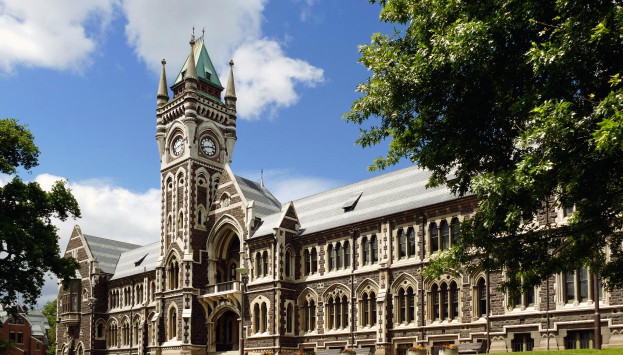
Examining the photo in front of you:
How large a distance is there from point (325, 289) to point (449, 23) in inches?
1172

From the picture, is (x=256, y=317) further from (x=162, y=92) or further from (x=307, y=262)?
(x=162, y=92)

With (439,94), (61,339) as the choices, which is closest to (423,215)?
(439,94)

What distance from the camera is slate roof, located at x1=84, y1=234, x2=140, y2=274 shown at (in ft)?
231

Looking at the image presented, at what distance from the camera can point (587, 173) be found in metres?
14.2

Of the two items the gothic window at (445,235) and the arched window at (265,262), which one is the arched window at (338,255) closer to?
the arched window at (265,262)

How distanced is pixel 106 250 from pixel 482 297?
49.8m

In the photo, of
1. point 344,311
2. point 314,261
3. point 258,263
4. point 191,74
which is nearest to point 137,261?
point 191,74

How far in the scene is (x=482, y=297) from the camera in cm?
3544

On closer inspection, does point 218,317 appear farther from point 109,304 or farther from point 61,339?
point 61,339

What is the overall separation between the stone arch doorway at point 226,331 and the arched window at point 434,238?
64.9ft

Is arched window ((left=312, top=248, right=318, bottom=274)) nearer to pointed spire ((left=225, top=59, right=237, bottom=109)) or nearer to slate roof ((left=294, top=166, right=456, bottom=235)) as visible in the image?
slate roof ((left=294, top=166, right=456, bottom=235))

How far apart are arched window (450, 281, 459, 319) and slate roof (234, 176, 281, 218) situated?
17934mm

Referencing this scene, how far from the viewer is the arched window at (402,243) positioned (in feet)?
130

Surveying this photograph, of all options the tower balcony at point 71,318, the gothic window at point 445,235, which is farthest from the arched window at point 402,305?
Result: the tower balcony at point 71,318
